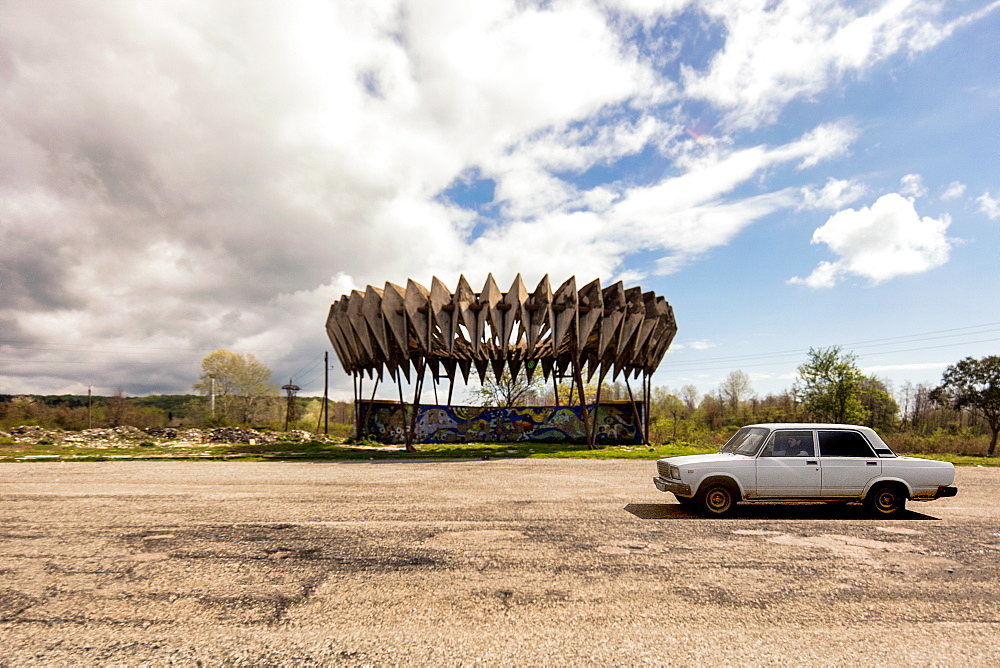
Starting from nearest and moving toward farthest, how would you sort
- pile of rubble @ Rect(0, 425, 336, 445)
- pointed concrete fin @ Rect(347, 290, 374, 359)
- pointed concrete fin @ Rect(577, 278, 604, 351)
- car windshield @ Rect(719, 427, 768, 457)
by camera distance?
car windshield @ Rect(719, 427, 768, 457) → pointed concrete fin @ Rect(577, 278, 604, 351) → pointed concrete fin @ Rect(347, 290, 374, 359) → pile of rubble @ Rect(0, 425, 336, 445)

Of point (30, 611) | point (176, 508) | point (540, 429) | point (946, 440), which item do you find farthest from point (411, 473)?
point (946, 440)

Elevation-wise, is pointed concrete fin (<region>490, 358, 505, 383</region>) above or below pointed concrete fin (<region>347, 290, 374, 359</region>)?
below

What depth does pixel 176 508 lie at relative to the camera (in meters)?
9.88

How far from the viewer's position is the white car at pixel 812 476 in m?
9.27

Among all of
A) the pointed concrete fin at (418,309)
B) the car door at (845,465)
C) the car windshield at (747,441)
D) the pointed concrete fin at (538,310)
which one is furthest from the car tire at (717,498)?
the pointed concrete fin at (418,309)

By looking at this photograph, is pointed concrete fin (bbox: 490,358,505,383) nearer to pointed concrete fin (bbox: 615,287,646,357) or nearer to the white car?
pointed concrete fin (bbox: 615,287,646,357)

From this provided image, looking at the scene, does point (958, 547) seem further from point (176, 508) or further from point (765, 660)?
point (176, 508)

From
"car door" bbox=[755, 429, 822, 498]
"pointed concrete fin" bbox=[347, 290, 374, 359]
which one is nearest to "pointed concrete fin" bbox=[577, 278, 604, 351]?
"pointed concrete fin" bbox=[347, 290, 374, 359]

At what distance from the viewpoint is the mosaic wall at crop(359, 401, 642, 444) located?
34.8 m

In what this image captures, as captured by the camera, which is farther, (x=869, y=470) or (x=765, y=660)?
(x=869, y=470)

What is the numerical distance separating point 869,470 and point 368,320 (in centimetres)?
2351

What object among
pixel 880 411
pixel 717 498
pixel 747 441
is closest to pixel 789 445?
pixel 747 441

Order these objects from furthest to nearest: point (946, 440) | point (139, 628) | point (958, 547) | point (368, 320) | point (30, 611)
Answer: point (946, 440) < point (368, 320) < point (958, 547) < point (30, 611) < point (139, 628)

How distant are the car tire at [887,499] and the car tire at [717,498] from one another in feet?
9.16
